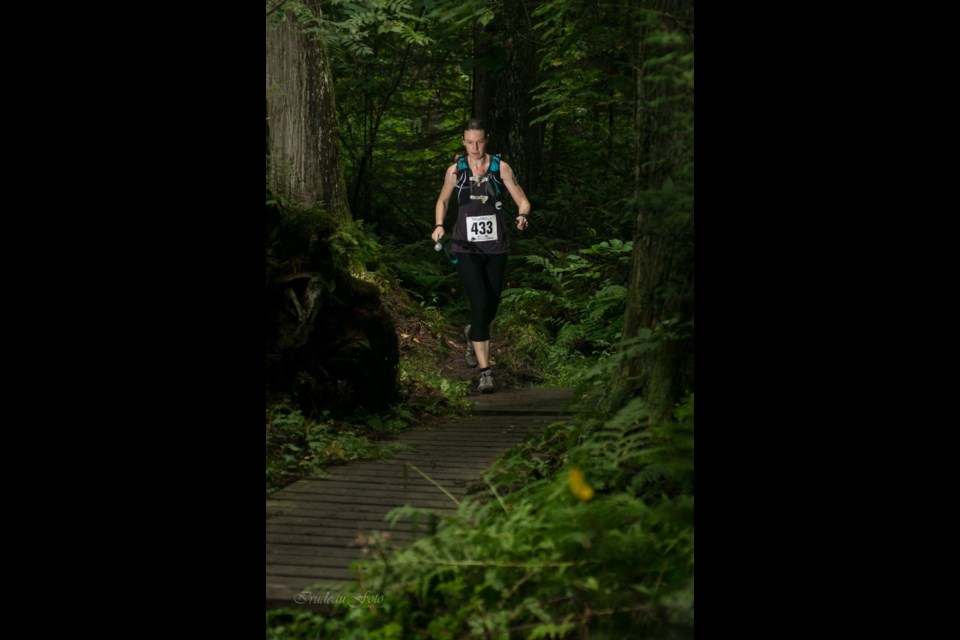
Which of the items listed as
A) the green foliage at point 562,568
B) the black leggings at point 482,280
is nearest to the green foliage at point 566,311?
the black leggings at point 482,280

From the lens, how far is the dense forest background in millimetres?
3980

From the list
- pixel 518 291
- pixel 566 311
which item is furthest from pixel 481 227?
pixel 566 311

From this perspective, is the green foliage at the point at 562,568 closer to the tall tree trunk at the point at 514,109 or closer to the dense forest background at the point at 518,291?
the dense forest background at the point at 518,291

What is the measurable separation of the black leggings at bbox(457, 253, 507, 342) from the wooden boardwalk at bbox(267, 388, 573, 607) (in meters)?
1.41

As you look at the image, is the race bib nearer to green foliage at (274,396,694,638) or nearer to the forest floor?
the forest floor

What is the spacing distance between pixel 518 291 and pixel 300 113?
15.0 feet

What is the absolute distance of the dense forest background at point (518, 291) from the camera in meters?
3.98

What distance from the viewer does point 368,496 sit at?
19.8 feet

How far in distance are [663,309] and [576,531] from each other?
1.70 metres

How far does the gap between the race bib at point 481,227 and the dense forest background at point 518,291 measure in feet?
4.00

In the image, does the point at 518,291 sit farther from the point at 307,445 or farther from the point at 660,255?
the point at 660,255

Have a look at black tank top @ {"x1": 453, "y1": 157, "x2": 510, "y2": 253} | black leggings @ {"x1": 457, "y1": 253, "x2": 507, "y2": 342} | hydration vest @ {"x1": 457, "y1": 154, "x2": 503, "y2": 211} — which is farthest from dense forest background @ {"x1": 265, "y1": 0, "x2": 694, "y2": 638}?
hydration vest @ {"x1": 457, "y1": 154, "x2": 503, "y2": 211}
